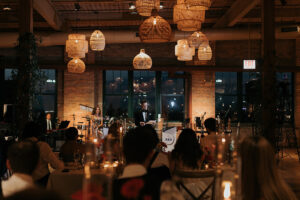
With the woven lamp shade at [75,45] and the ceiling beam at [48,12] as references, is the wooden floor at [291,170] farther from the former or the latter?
the ceiling beam at [48,12]

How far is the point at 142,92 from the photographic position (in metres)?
15.8

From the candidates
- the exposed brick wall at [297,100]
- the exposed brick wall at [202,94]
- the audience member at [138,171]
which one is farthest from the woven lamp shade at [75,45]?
the exposed brick wall at [297,100]

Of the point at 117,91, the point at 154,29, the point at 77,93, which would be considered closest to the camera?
the point at 154,29

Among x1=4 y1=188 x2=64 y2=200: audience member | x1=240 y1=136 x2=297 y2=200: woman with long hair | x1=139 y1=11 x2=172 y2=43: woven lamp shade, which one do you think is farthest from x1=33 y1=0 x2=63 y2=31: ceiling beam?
x1=4 y1=188 x2=64 y2=200: audience member

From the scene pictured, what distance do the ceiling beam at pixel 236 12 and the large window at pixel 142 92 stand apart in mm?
3534

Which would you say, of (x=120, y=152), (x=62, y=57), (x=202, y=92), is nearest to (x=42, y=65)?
(x=62, y=57)

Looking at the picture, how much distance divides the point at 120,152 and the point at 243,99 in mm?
11606

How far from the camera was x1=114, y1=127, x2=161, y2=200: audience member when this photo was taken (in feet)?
6.44

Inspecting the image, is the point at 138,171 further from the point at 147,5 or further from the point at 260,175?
the point at 147,5

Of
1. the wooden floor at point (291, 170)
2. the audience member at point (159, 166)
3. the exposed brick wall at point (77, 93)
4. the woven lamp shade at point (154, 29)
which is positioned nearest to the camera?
the audience member at point (159, 166)

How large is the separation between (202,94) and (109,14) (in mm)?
4866

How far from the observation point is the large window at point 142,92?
15.7 m

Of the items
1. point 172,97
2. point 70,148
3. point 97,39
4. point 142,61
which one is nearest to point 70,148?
point 70,148

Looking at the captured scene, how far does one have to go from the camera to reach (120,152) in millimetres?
4766
